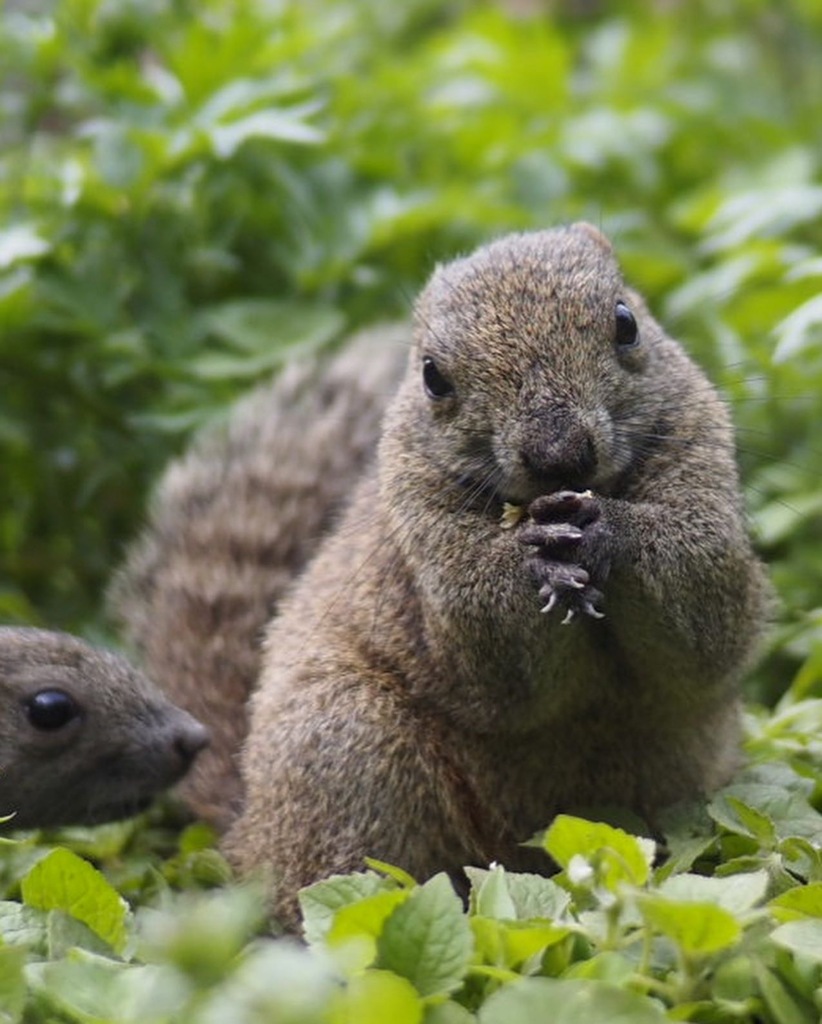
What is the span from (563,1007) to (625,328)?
195 cm

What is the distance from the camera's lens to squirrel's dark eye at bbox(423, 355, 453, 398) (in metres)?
4.04

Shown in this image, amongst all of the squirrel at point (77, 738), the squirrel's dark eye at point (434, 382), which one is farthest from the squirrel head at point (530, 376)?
the squirrel at point (77, 738)

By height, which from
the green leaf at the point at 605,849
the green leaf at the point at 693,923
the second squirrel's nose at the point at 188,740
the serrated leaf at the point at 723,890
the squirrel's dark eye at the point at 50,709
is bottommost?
the green leaf at the point at 693,923

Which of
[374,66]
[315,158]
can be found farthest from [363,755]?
[374,66]

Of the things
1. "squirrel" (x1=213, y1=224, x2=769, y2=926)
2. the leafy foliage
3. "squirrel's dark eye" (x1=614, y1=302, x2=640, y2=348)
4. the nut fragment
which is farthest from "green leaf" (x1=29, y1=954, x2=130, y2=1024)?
"squirrel's dark eye" (x1=614, y1=302, x2=640, y2=348)

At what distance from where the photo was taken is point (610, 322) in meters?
4.00

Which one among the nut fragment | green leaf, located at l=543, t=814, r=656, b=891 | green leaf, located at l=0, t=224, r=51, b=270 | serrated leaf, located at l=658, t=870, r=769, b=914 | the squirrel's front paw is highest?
green leaf, located at l=0, t=224, r=51, b=270

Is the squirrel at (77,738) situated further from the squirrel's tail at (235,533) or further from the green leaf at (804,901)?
the green leaf at (804,901)

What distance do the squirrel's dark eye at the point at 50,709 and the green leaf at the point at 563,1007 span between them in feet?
6.80

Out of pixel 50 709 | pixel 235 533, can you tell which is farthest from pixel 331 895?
pixel 235 533

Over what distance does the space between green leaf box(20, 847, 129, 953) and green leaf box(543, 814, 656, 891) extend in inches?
35.6

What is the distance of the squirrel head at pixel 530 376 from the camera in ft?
12.3

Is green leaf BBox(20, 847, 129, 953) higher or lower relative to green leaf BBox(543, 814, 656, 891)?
lower

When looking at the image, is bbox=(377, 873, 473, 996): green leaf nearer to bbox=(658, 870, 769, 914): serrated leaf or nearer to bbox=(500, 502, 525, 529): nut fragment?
bbox=(658, 870, 769, 914): serrated leaf
